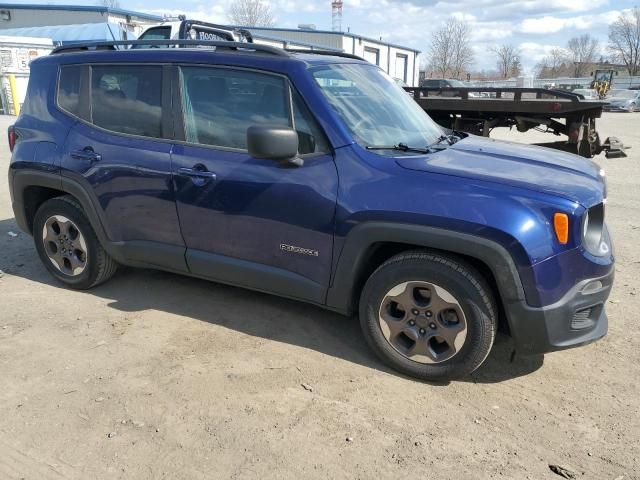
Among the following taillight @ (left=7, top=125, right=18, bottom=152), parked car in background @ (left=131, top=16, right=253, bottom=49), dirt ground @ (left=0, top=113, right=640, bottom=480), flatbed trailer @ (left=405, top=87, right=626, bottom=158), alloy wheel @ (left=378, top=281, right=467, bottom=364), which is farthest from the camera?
parked car in background @ (left=131, top=16, right=253, bottom=49)

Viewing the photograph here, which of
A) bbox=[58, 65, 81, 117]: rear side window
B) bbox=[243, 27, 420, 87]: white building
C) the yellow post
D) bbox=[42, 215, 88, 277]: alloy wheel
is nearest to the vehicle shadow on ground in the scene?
bbox=[42, 215, 88, 277]: alloy wheel

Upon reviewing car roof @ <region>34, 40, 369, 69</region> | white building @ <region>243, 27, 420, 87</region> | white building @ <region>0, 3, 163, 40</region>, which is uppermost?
white building @ <region>0, 3, 163, 40</region>

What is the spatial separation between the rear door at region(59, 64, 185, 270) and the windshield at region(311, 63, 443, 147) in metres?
1.19

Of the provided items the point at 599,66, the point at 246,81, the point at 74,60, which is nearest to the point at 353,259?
the point at 246,81

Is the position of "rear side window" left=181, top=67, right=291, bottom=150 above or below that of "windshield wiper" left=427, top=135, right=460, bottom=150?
above

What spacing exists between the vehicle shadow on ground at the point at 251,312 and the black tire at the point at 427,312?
0.19 meters

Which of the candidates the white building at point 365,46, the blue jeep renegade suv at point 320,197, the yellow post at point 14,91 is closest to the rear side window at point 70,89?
the blue jeep renegade suv at point 320,197

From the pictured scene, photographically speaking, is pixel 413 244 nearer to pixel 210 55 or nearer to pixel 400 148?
pixel 400 148

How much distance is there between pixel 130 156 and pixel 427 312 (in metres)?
2.36

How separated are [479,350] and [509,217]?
2.57ft

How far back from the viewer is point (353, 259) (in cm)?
320

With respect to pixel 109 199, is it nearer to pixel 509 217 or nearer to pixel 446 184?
pixel 446 184

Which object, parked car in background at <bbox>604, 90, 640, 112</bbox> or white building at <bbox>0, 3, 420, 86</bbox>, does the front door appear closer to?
white building at <bbox>0, 3, 420, 86</bbox>

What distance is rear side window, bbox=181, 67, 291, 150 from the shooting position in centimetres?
344
